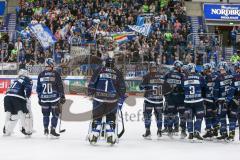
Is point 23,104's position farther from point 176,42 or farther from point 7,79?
point 176,42

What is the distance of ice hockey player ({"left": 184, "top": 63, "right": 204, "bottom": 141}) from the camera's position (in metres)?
11.3

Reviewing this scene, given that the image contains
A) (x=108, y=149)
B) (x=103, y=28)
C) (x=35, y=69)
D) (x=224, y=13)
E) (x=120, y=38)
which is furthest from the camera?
(x=224, y=13)

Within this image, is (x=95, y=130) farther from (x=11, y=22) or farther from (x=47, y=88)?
(x=11, y=22)

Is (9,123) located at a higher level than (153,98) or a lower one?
lower

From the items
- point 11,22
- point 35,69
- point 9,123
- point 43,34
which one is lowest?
point 9,123

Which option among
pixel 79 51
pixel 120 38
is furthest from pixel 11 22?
pixel 79 51

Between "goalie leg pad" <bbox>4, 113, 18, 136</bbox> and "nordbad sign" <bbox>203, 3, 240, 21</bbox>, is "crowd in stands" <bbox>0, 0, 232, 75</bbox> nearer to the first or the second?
"nordbad sign" <bbox>203, 3, 240, 21</bbox>

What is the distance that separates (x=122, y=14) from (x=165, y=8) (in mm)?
3184

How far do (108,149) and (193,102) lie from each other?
2.47 metres

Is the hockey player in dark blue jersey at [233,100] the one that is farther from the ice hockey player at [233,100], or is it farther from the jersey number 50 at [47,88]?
the jersey number 50 at [47,88]

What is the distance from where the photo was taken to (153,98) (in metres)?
11.8

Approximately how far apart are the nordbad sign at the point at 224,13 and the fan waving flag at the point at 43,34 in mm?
12014

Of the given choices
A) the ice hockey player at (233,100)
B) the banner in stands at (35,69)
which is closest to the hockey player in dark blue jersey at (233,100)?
the ice hockey player at (233,100)

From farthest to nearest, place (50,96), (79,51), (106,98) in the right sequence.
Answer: (79,51)
(50,96)
(106,98)
